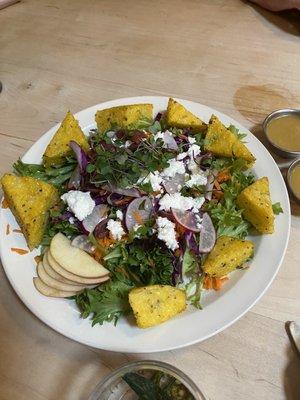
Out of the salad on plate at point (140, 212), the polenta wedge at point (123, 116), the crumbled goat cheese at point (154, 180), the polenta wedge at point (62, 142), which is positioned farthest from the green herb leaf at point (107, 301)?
the polenta wedge at point (123, 116)

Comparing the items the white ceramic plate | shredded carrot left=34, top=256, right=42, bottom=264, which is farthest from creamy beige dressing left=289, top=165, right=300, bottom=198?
shredded carrot left=34, top=256, right=42, bottom=264

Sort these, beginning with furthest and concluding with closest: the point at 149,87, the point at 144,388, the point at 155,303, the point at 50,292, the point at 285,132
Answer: the point at 149,87 → the point at 285,132 → the point at 50,292 → the point at 155,303 → the point at 144,388

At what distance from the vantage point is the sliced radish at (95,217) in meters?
1.68

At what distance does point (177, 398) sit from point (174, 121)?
1162 mm

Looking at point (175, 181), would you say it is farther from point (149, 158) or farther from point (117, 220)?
point (117, 220)

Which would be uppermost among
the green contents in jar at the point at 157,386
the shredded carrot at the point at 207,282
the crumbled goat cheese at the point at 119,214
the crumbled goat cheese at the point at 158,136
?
the crumbled goat cheese at the point at 158,136

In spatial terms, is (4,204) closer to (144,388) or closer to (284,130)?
(144,388)

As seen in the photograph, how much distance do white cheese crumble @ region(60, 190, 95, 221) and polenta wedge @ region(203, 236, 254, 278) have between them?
499 mm

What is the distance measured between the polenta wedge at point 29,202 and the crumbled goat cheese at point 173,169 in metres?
0.47

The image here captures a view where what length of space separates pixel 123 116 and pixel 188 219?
591 mm

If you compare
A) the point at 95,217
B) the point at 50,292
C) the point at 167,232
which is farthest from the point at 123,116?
the point at 50,292

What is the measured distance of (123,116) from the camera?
6.37 ft

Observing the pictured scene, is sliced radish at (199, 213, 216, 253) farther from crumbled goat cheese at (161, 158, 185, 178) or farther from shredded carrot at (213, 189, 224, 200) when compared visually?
crumbled goat cheese at (161, 158, 185, 178)

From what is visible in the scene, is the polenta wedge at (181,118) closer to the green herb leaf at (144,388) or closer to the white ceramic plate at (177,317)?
the white ceramic plate at (177,317)
